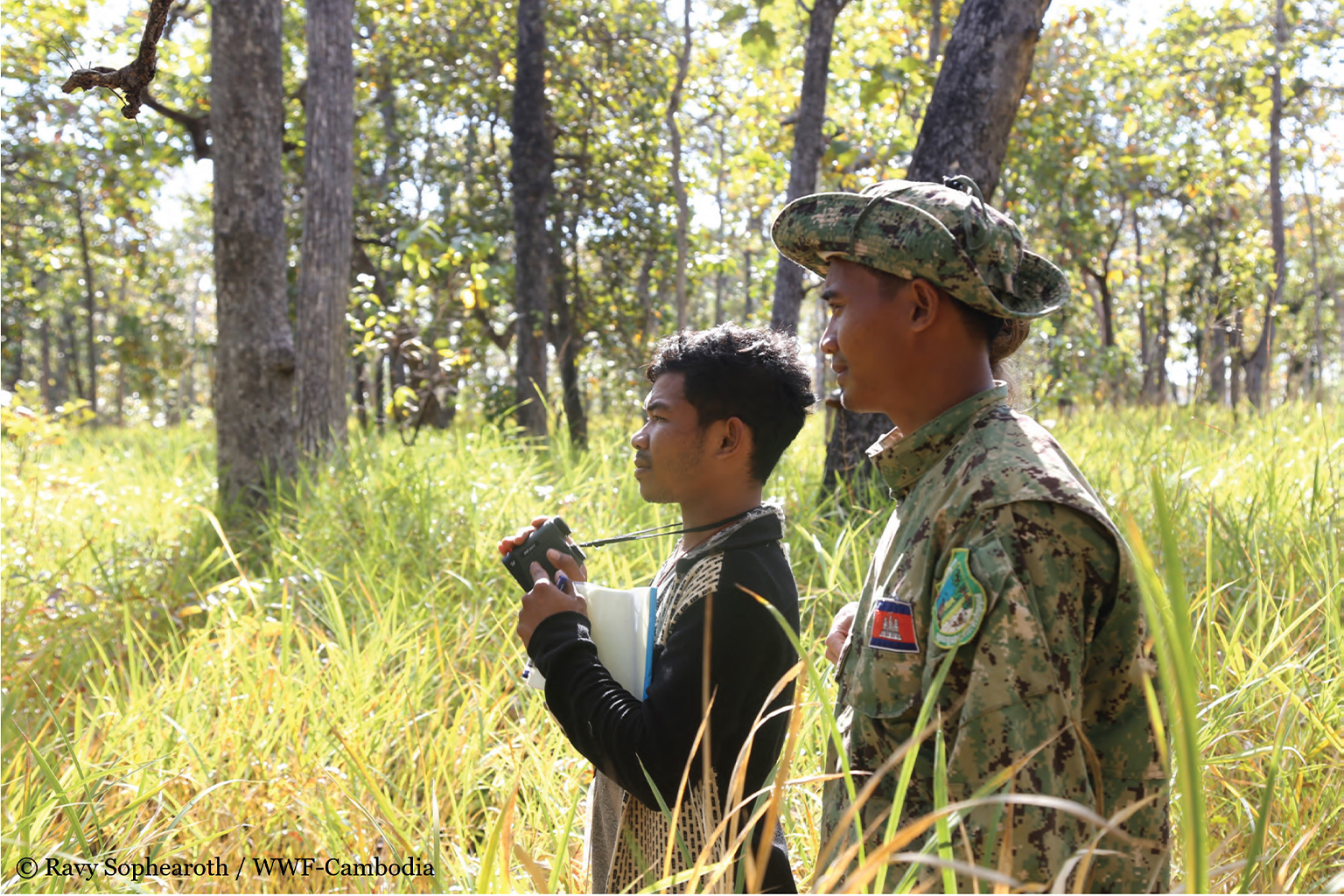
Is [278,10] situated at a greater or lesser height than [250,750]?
greater

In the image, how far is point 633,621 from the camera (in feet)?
5.54

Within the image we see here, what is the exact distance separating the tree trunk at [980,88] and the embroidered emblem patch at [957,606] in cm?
351

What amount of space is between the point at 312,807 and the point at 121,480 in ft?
20.2

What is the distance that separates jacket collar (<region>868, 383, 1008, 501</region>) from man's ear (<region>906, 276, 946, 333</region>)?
0.12m

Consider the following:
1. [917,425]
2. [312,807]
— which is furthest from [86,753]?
[917,425]

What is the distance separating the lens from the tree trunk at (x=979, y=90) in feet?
13.9

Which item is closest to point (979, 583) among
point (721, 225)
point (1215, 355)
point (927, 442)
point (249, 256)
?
point (927, 442)

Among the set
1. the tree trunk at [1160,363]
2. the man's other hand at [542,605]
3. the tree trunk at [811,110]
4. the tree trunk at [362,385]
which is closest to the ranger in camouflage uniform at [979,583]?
the man's other hand at [542,605]

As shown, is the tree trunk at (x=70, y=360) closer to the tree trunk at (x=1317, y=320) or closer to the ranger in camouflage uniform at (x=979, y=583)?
the tree trunk at (x=1317, y=320)

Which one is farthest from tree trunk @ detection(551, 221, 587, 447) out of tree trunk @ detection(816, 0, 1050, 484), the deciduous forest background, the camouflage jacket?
the camouflage jacket

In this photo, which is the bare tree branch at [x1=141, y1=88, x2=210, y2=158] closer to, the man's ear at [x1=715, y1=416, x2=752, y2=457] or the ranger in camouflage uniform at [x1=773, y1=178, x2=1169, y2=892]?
the man's ear at [x1=715, y1=416, x2=752, y2=457]

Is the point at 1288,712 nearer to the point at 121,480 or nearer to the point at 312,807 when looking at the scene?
the point at 312,807

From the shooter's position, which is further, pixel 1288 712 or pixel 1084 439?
pixel 1084 439

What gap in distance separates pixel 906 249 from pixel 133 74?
1285 mm
